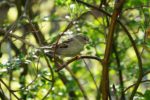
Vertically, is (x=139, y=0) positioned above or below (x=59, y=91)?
above

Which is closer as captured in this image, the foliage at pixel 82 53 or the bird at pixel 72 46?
the foliage at pixel 82 53

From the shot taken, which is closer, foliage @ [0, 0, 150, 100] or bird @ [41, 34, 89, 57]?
foliage @ [0, 0, 150, 100]

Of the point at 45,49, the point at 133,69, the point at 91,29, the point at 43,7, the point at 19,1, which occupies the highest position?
the point at 43,7

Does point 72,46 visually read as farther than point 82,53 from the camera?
No

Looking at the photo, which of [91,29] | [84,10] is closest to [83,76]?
[91,29]

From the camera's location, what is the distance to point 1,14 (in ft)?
9.01

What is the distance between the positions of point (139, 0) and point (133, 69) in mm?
453

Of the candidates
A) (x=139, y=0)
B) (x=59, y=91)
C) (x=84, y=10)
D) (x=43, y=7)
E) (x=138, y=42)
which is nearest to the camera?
(x=84, y=10)

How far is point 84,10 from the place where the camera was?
1.59m

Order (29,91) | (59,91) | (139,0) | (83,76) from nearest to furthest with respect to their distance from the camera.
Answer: (29,91) → (139,0) → (59,91) → (83,76)

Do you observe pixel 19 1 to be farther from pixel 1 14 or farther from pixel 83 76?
pixel 83 76

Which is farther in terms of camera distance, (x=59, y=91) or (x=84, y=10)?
(x=59, y=91)

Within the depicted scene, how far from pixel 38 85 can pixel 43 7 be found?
2870mm

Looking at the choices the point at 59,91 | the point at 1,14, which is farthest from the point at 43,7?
the point at 59,91
